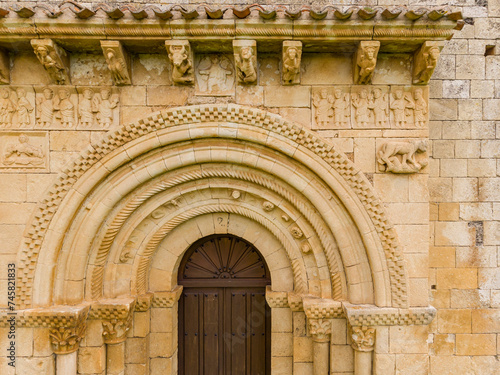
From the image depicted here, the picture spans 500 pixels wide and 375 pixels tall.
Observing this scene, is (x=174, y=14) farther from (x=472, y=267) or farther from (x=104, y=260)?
(x=472, y=267)

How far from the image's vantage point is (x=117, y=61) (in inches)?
139

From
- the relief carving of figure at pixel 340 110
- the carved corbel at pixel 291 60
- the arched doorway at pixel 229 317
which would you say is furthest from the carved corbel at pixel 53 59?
the relief carving of figure at pixel 340 110

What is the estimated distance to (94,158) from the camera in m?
3.73

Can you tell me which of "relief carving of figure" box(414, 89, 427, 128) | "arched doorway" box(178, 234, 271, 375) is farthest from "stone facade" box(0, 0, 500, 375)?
"arched doorway" box(178, 234, 271, 375)

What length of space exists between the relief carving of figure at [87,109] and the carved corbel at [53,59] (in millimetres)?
248

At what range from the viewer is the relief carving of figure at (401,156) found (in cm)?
368

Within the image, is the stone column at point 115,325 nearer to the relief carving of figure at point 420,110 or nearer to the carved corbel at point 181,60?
the carved corbel at point 181,60

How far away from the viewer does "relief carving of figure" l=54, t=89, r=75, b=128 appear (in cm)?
374

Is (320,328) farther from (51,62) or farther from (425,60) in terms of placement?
(51,62)

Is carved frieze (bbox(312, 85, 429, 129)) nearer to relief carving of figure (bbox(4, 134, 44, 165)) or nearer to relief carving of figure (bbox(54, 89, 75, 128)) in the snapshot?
relief carving of figure (bbox(54, 89, 75, 128))

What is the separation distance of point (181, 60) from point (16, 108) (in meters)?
1.96

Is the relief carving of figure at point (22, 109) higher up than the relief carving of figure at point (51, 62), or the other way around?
the relief carving of figure at point (51, 62)

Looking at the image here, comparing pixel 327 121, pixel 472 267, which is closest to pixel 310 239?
pixel 327 121

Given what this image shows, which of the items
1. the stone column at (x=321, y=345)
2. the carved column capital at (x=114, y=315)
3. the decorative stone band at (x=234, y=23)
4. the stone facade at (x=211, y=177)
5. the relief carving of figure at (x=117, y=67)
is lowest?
the stone column at (x=321, y=345)
